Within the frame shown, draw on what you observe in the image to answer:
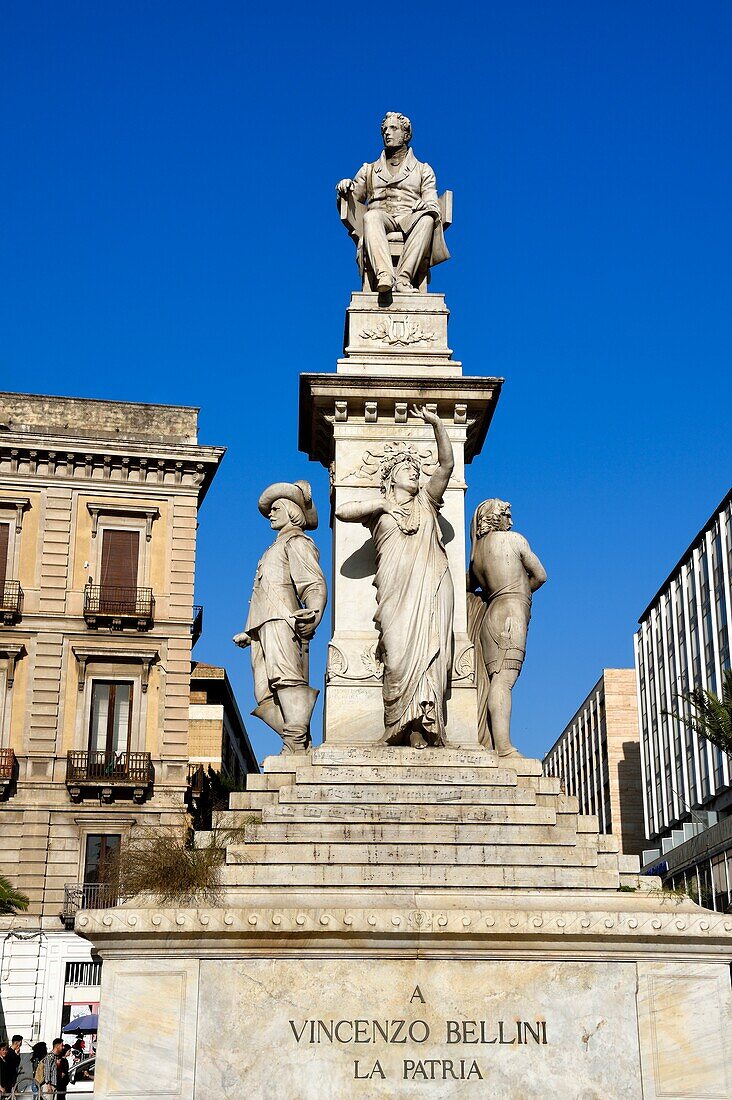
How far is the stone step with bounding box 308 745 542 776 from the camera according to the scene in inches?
453

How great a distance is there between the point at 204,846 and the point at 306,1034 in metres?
2.24

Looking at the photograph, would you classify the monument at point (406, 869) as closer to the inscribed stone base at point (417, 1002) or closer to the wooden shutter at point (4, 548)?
the inscribed stone base at point (417, 1002)

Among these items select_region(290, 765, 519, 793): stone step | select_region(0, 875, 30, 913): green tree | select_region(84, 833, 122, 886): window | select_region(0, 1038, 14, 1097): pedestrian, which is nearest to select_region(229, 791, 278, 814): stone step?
select_region(290, 765, 519, 793): stone step

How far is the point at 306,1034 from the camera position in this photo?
349 inches

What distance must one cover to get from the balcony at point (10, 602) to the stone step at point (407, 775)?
32971mm

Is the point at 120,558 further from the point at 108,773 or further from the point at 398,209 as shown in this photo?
the point at 398,209

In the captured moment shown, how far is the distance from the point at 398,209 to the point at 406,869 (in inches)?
305

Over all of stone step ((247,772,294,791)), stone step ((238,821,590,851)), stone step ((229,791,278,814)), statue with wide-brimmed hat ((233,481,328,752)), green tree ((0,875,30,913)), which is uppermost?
green tree ((0,875,30,913))

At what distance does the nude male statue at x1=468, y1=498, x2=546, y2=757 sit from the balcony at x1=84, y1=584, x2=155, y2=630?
31.4m

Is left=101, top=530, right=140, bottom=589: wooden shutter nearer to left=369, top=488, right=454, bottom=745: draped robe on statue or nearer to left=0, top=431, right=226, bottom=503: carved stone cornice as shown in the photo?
left=0, top=431, right=226, bottom=503: carved stone cornice

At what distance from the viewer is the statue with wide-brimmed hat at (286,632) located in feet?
41.4

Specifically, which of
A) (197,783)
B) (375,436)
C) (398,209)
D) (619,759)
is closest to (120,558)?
(197,783)

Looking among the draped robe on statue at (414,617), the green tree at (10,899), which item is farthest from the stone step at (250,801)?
the green tree at (10,899)

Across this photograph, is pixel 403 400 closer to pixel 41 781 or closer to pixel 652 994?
pixel 652 994
